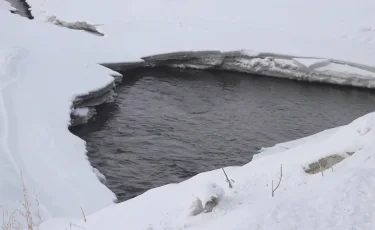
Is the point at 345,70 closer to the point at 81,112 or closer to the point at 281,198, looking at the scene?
the point at 81,112

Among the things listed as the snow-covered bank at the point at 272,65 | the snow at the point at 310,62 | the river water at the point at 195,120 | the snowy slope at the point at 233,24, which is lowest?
the river water at the point at 195,120

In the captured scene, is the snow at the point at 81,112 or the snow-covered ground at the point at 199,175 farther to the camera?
the snow at the point at 81,112

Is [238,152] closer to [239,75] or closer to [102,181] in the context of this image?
[102,181]

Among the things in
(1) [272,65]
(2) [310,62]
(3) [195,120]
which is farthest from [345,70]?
(3) [195,120]

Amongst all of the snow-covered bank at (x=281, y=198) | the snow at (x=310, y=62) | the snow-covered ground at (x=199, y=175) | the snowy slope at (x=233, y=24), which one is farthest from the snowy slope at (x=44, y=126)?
the snow at (x=310, y=62)

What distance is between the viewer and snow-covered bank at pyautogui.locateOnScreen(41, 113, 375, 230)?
9.32 feet

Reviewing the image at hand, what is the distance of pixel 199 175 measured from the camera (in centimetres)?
507

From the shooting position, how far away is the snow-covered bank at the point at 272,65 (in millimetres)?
15539

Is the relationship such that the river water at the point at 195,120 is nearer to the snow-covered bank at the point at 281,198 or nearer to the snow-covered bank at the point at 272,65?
the snow-covered bank at the point at 272,65

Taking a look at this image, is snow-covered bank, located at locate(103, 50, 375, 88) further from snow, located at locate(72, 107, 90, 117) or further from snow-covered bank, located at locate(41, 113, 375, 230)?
snow-covered bank, located at locate(41, 113, 375, 230)

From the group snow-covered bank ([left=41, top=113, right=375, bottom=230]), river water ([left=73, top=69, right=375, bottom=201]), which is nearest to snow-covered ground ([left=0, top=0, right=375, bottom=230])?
snow-covered bank ([left=41, top=113, right=375, bottom=230])

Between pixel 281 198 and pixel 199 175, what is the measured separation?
2.01m

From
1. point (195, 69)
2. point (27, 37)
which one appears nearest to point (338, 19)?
point (195, 69)

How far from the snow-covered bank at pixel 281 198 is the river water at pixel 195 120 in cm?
400
